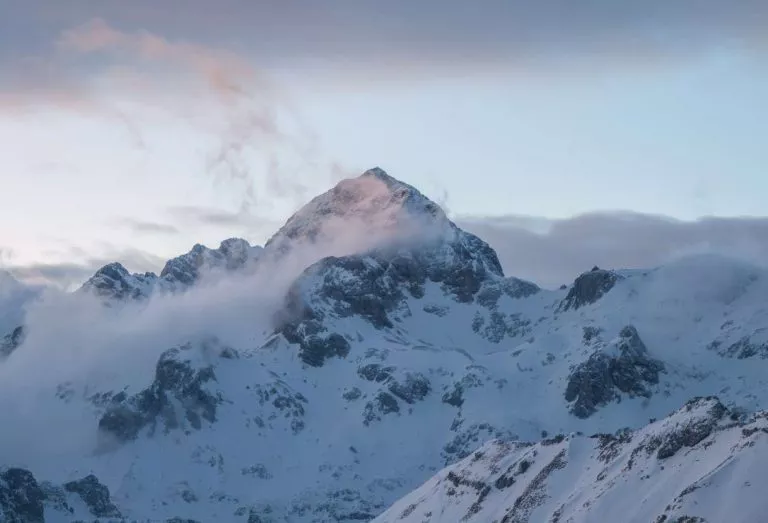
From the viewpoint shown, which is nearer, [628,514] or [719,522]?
[719,522]

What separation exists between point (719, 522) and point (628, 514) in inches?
880

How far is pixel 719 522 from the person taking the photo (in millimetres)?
175500

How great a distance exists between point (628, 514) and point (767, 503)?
86.9ft

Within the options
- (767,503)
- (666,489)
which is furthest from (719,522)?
(666,489)

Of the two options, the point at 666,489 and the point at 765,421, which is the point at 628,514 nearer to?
the point at 666,489

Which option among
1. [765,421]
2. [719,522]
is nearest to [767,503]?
[719,522]

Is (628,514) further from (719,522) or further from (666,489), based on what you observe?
(719,522)

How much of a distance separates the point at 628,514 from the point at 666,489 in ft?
19.7

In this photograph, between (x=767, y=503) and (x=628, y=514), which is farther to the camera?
(x=628, y=514)

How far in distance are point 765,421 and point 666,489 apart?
15.4 m

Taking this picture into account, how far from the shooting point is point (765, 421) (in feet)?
631

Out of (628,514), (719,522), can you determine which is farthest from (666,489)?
(719,522)

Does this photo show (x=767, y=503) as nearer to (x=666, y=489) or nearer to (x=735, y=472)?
(x=735, y=472)

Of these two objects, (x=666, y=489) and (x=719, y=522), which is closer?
(x=719, y=522)
